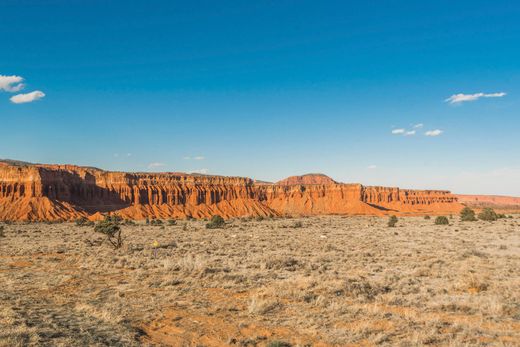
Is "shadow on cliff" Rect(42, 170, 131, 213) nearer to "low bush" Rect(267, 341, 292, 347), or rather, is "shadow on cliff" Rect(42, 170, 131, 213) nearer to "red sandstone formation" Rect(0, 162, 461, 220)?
"red sandstone formation" Rect(0, 162, 461, 220)

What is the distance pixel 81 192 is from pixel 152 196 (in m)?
17.0

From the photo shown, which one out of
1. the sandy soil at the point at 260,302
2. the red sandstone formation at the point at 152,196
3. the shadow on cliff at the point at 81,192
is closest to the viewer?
the sandy soil at the point at 260,302

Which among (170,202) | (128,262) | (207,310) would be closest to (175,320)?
(207,310)

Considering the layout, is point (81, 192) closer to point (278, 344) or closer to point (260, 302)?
point (260, 302)

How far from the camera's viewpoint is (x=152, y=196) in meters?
96.1

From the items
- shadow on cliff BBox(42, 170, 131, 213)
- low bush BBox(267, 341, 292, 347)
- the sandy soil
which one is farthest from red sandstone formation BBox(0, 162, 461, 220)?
low bush BBox(267, 341, 292, 347)

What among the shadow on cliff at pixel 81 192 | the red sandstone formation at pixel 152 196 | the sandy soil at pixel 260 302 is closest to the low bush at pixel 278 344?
Result: the sandy soil at pixel 260 302

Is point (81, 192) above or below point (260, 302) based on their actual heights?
above

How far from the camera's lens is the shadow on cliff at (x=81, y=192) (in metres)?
82.0

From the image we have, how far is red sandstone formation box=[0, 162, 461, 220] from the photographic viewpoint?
250 ft

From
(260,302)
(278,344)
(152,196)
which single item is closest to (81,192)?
(152,196)

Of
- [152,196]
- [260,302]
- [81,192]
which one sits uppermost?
[81,192]

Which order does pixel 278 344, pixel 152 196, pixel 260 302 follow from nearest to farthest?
1. pixel 278 344
2. pixel 260 302
3. pixel 152 196

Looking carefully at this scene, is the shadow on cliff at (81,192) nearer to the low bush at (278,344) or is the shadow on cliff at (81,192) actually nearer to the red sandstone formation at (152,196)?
the red sandstone formation at (152,196)
